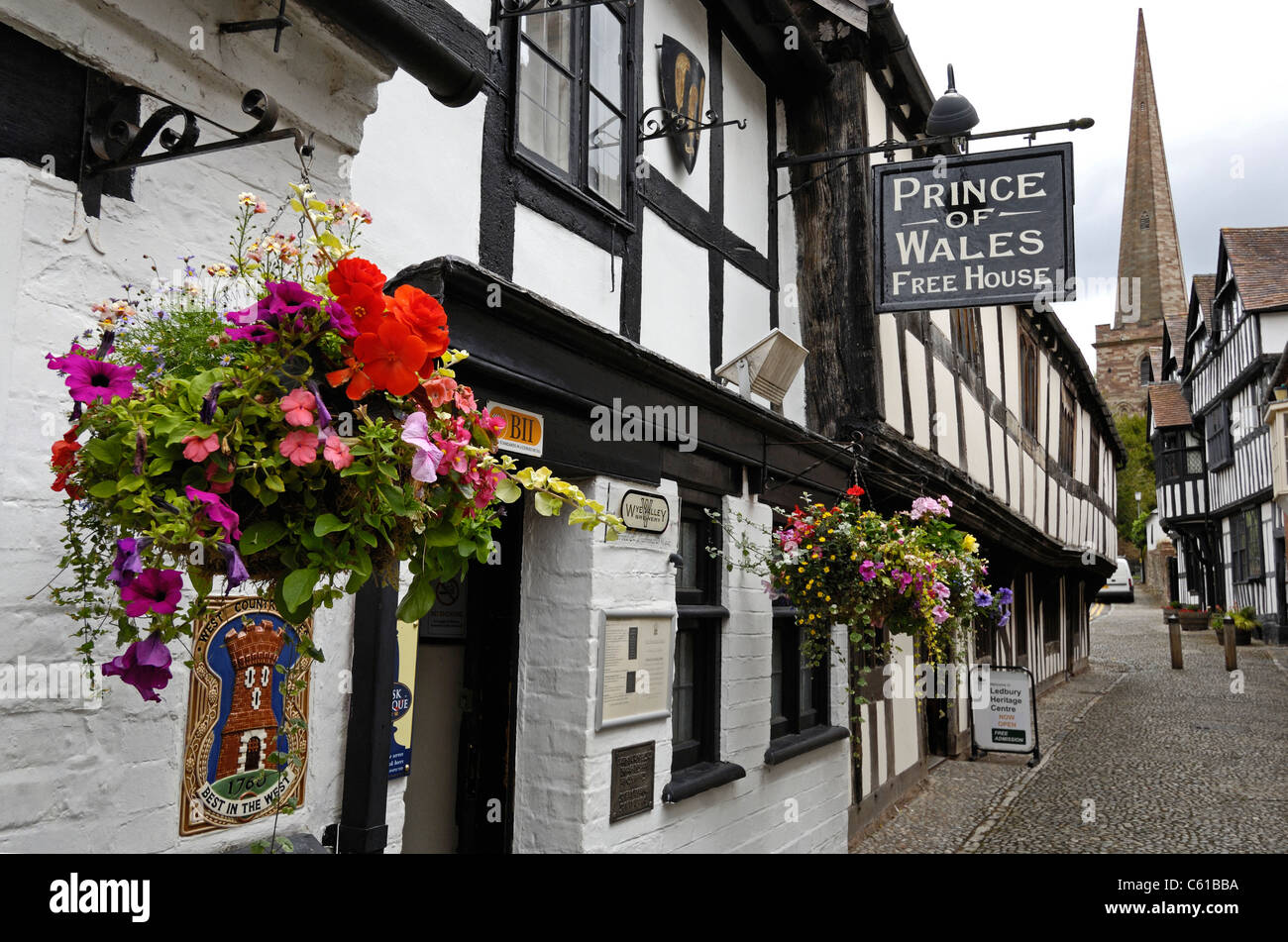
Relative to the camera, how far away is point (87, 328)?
8.05ft

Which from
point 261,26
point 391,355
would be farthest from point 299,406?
point 261,26

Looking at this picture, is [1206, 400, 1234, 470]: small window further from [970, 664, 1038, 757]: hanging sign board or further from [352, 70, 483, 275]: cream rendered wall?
[352, 70, 483, 275]: cream rendered wall

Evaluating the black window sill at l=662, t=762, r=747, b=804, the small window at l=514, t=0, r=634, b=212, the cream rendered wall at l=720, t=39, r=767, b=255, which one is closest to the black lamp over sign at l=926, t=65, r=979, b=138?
the cream rendered wall at l=720, t=39, r=767, b=255

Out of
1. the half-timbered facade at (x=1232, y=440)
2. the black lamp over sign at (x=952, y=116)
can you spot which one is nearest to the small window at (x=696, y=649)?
the black lamp over sign at (x=952, y=116)

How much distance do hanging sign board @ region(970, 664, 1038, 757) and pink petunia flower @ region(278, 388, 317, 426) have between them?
10.3 m

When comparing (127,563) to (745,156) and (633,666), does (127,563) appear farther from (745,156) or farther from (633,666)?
(745,156)

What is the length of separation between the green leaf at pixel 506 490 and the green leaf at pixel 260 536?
437 millimetres

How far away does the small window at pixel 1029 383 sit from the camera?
14.8 metres

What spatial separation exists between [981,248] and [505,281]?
3.56m

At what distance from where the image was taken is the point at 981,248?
5969 mm

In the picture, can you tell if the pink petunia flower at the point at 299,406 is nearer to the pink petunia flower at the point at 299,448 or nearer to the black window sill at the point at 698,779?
the pink petunia flower at the point at 299,448

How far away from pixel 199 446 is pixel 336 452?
22 centimetres

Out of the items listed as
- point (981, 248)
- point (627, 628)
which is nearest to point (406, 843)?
point (627, 628)
